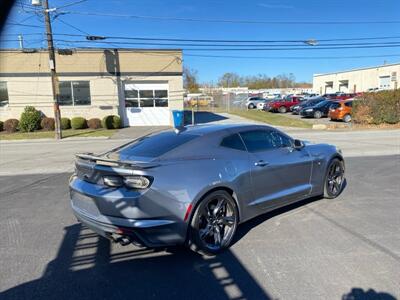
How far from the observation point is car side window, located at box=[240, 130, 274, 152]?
184 inches

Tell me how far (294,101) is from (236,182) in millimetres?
35313

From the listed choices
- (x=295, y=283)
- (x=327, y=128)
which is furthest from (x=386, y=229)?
(x=327, y=128)

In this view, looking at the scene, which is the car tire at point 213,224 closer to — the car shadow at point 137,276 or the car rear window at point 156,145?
the car shadow at point 137,276

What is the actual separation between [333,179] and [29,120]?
2085 cm

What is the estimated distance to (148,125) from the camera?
80.9 ft

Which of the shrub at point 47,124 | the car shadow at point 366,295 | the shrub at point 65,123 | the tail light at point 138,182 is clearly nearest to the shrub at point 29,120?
the shrub at point 47,124

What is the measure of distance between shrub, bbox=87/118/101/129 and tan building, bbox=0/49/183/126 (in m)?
0.79

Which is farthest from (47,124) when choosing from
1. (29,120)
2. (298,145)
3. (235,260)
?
(235,260)

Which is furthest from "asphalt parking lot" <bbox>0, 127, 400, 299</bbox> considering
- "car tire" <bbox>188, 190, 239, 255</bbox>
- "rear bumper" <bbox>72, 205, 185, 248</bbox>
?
"rear bumper" <bbox>72, 205, 185, 248</bbox>

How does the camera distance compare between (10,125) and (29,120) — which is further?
(10,125)

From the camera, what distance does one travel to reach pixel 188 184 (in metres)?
3.71

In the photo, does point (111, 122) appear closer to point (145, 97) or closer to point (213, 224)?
point (145, 97)

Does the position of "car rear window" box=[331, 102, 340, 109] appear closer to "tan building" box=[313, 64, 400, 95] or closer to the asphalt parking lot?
the asphalt parking lot

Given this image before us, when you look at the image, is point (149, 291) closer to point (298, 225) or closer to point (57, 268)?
point (57, 268)
